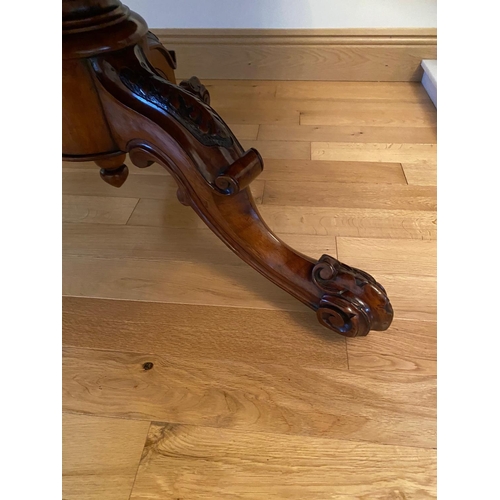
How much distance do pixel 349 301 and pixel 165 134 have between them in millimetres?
280

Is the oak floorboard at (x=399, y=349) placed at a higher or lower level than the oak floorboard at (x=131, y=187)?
lower

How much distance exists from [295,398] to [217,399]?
0.08m

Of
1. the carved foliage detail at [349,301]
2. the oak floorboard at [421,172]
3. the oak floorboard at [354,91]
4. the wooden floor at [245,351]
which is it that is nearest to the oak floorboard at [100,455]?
the wooden floor at [245,351]

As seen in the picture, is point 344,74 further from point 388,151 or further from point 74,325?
point 74,325

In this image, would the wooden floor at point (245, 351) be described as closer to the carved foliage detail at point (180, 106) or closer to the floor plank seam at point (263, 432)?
the floor plank seam at point (263, 432)

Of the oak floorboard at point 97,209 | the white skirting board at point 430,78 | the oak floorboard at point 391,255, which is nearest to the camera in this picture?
the oak floorboard at point 391,255

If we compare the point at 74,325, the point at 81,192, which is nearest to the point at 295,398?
the point at 74,325

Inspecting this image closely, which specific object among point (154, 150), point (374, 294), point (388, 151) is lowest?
point (388, 151)

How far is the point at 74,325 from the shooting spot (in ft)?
2.00

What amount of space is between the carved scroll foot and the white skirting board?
2.62ft

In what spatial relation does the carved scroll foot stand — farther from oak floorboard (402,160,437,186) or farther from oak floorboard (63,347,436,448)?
oak floorboard (402,160,437,186)

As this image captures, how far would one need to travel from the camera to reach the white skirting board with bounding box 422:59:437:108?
1.16 meters

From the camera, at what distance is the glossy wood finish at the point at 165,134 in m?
0.52

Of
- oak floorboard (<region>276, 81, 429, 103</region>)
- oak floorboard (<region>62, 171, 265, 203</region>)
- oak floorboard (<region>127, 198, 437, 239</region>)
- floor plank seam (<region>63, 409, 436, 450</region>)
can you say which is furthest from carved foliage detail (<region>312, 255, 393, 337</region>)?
oak floorboard (<region>276, 81, 429, 103</region>)
